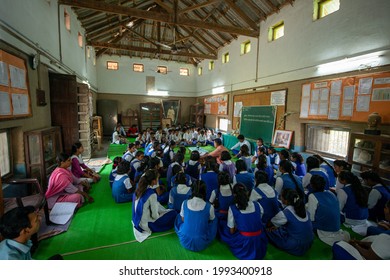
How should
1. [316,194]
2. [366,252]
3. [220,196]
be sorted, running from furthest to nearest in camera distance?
Answer: [220,196]
[316,194]
[366,252]

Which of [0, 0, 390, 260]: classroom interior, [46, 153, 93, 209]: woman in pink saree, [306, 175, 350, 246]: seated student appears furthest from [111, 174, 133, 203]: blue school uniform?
[306, 175, 350, 246]: seated student

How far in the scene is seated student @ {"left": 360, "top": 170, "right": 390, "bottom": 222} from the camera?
10.5ft

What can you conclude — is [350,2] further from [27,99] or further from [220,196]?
[27,99]

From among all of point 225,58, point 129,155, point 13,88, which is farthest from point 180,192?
point 225,58

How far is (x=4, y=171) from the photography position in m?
3.60

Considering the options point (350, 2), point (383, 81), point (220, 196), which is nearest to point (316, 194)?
point (220, 196)

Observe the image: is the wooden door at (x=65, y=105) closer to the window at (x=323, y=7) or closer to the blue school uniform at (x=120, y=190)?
the blue school uniform at (x=120, y=190)

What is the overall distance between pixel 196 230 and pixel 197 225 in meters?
0.07

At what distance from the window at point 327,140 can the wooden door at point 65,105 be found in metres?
7.25

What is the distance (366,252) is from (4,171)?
17.9 feet

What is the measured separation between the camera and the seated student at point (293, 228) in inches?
97.7

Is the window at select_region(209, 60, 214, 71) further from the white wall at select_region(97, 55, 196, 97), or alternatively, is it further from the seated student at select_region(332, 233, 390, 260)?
the seated student at select_region(332, 233, 390, 260)

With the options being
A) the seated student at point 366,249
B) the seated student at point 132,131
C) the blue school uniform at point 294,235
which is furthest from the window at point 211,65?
the seated student at point 366,249

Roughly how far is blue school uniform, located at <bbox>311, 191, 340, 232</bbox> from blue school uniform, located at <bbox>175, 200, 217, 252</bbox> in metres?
1.55
